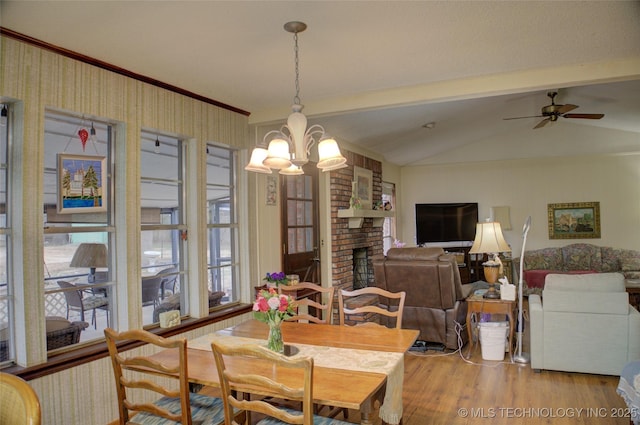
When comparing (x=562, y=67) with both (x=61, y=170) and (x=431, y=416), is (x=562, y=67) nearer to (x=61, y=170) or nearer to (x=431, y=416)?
(x=431, y=416)

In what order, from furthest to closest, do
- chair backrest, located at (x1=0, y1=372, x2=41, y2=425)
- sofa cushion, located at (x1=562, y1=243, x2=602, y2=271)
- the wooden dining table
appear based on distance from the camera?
sofa cushion, located at (x1=562, y1=243, x2=602, y2=271) → the wooden dining table → chair backrest, located at (x1=0, y1=372, x2=41, y2=425)

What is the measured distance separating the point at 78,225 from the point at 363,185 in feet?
15.0

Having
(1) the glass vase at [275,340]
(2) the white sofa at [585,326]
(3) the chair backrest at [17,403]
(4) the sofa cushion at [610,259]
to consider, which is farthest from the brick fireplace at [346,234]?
(3) the chair backrest at [17,403]

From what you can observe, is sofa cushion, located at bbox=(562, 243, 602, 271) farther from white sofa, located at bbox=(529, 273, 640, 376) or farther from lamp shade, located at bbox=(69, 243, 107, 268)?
lamp shade, located at bbox=(69, 243, 107, 268)

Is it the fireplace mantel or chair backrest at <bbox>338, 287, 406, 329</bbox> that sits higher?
the fireplace mantel

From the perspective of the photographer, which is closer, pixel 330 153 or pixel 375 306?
pixel 330 153

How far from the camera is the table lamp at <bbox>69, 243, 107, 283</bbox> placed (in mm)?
2894

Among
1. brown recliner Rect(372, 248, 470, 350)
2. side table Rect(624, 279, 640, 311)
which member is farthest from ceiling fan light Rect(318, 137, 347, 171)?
side table Rect(624, 279, 640, 311)

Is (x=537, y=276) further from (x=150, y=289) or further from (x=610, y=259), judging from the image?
(x=150, y=289)

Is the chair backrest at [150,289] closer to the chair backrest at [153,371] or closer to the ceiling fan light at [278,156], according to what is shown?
the chair backrest at [153,371]

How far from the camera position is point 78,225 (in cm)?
284

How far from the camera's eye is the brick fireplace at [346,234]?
19.0 ft

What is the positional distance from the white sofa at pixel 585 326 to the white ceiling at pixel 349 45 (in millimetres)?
1641

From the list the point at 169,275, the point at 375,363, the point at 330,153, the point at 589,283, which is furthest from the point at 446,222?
the point at 375,363
